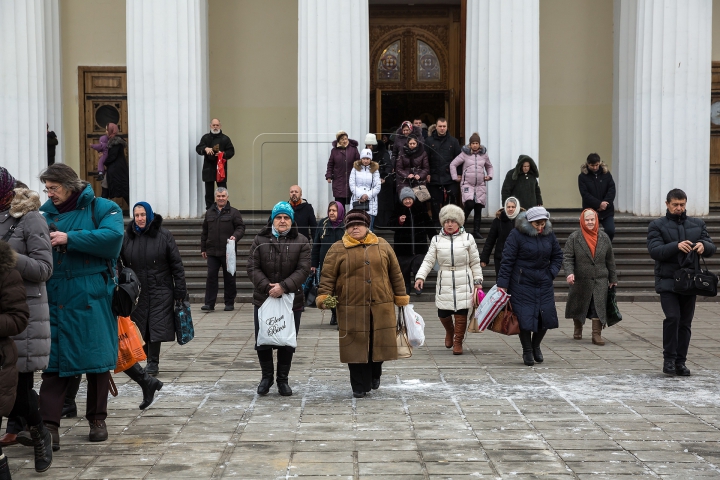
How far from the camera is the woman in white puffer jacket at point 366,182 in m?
15.0

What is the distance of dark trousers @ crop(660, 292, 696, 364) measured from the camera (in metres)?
9.17

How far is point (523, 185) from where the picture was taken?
16.2 m

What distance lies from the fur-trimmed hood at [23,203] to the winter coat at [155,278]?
2950 mm

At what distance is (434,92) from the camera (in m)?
21.3

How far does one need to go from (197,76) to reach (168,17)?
1132 mm

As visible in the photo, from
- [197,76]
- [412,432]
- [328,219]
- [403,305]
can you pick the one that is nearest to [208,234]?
[328,219]

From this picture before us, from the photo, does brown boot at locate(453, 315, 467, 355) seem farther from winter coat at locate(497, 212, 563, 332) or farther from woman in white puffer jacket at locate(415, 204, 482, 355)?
winter coat at locate(497, 212, 563, 332)

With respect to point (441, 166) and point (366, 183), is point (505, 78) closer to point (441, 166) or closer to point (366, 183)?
point (441, 166)

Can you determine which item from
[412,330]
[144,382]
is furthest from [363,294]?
[144,382]

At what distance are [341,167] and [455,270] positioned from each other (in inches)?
228

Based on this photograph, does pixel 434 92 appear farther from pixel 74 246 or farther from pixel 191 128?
pixel 74 246

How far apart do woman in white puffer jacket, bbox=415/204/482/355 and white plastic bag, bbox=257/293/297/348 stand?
8.35ft

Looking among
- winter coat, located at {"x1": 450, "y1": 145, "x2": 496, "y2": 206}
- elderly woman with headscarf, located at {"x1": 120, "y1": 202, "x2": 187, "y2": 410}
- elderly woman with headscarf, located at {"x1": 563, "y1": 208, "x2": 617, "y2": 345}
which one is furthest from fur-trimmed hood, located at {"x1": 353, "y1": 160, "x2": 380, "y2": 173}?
elderly woman with headscarf, located at {"x1": 120, "y1": 202, "x2": 187, "y2": 410}

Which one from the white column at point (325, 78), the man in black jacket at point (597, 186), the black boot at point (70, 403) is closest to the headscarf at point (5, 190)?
the black boot at point (70, 403)
